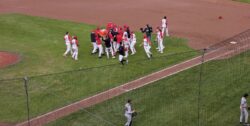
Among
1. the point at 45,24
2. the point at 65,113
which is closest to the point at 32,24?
the point at 45,24

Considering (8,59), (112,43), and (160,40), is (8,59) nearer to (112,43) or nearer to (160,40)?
(112,43)

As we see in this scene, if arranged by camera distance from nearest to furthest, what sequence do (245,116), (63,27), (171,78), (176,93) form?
(245,116) → (176,93) → (171,78) → (63,27)

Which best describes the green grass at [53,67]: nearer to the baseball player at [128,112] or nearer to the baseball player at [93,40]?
the baseball player at [93,40]

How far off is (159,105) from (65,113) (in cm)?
417

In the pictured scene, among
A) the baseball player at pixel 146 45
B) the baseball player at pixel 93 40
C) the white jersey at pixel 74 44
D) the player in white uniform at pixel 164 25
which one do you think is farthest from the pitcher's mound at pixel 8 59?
the player in white uniform at pixel 164 25

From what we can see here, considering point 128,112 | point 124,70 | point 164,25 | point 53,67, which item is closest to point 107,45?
point 124,70

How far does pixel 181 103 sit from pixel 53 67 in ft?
29.1

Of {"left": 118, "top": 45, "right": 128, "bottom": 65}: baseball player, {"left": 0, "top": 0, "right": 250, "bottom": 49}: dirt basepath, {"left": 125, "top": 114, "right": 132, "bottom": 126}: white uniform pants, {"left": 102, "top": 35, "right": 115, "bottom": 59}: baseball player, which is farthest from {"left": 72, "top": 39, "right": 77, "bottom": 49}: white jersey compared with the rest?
{"left": 125, "top": 114, "right": 132, "bottom": 126}: white uniform pants

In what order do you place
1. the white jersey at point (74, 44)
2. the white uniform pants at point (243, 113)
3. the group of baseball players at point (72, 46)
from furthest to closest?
1. the group of baseball players at point (72, 46)
2. the white jersey at point (74, 44)
3. the white uniform pants at point (243, 113)

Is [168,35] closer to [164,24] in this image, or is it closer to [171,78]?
[164,24]

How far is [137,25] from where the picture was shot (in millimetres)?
35906

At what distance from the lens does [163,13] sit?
39219 millimetres

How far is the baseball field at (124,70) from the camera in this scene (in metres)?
20.7

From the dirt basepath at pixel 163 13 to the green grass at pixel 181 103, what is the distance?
7.23 metres
